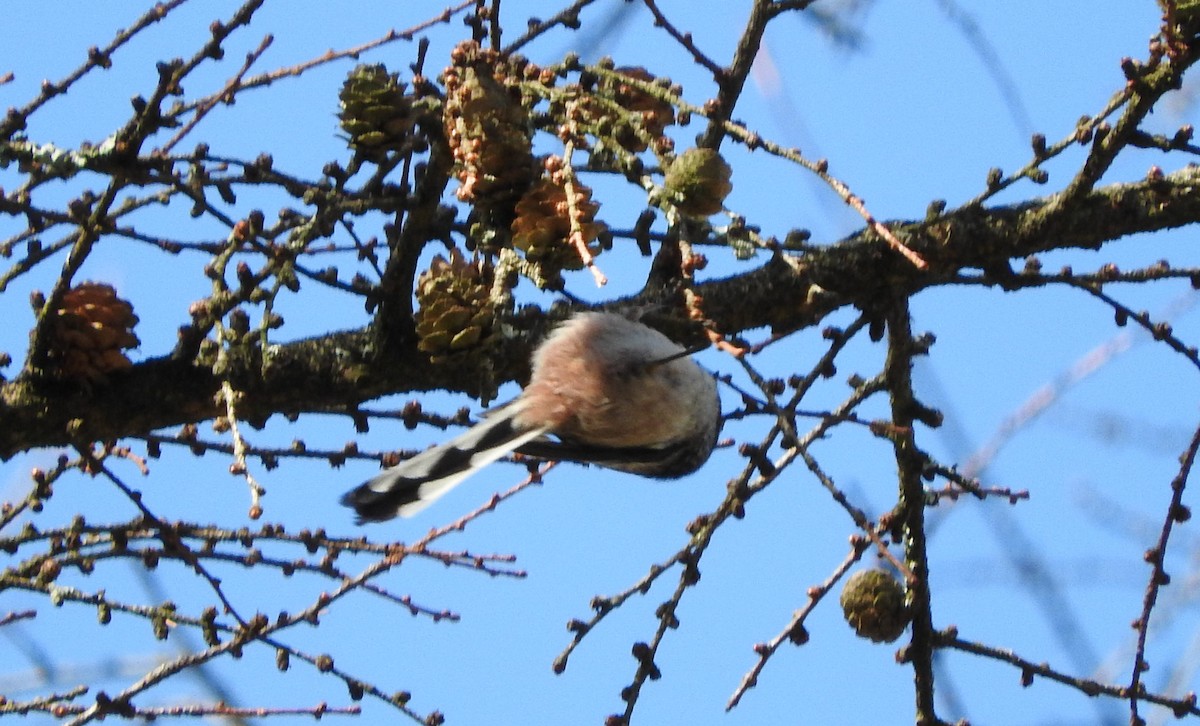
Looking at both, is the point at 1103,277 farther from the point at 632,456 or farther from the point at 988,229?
the point at 632,456

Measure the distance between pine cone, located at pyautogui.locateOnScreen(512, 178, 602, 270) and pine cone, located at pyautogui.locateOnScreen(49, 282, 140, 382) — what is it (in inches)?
38.0

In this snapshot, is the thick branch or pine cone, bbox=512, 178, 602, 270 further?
the thick branch

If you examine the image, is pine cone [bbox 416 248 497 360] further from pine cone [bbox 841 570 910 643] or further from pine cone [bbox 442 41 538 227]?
pine cone [bbox 841 570 910 643]

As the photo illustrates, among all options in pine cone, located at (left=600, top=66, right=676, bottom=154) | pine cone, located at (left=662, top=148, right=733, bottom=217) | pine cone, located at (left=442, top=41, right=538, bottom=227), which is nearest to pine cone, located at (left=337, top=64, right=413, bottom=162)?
pine cone, located at (left=442, top=41, right=538, bottom=227)

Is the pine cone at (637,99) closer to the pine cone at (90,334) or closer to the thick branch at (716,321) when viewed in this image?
the thick branch at (716,321)

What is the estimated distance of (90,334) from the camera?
249 cm

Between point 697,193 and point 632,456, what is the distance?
3.39ft

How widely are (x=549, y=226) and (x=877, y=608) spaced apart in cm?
99

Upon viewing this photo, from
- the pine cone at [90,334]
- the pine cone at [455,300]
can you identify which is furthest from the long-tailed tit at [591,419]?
the pine cone at [90,334]

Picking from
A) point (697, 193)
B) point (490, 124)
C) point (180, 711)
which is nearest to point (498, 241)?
point (490, 124)

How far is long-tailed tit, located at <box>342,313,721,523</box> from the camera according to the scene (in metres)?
→ 2.38

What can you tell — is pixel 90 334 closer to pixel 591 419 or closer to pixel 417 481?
pixel 417 481

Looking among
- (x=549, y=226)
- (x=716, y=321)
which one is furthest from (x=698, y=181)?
(x=716, y=321)

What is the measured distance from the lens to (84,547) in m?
2.40
